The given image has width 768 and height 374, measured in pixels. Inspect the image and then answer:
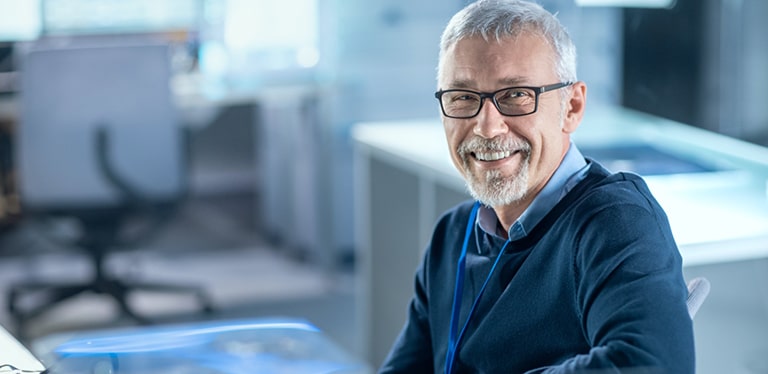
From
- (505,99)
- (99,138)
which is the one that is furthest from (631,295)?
(99,138)

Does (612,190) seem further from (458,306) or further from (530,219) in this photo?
(458,306)

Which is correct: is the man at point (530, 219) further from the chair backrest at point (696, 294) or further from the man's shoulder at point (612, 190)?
the chair backrest at point (696, 294)

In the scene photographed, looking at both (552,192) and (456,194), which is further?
(456,194)

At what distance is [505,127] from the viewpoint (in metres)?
1.43

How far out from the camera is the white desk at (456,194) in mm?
1896

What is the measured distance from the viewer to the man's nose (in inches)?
55.7

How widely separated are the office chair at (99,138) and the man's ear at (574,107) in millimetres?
2067

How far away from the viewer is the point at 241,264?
169 inches

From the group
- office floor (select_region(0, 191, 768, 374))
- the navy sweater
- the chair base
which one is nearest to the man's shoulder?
the navy sweater

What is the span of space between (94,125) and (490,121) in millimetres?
2145

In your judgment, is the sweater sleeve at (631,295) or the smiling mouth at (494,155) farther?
the smiling mouth at (494,155)

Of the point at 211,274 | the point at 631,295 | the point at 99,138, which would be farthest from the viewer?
the point at 211,274

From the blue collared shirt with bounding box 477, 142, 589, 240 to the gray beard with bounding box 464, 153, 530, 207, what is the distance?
0.02m

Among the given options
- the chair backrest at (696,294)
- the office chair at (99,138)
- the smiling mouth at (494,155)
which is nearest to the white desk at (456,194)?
the chair backrest at (696,294)
